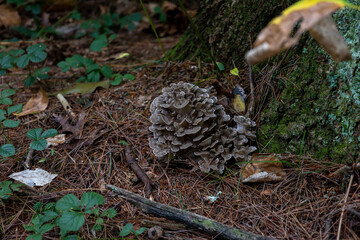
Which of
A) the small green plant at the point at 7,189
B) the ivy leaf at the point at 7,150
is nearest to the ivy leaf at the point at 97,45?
the ivy leaf at the point at 7,150

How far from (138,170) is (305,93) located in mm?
1733

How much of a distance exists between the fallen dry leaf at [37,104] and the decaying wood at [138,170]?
4.85ft

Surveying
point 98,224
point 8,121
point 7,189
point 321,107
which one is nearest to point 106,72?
point 8,121

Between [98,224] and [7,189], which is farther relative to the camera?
[7,189]

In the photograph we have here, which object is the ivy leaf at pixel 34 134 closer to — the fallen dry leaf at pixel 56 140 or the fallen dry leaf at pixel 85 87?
the fallen dry leaf at pixel 56 140

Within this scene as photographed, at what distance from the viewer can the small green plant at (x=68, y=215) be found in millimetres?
2137

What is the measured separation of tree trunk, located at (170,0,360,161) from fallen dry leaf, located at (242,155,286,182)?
19 centimetres

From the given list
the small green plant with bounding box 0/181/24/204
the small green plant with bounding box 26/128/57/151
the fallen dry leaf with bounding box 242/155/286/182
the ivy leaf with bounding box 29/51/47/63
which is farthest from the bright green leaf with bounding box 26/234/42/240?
the ivy leaf with bounding box 29/51/47/63

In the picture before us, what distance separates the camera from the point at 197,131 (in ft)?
9.34

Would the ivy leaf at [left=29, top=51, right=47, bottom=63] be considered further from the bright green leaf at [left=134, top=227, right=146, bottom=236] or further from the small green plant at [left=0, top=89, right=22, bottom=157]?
the bright green leaf at [left=134, top=227, right=146, bottom=236]

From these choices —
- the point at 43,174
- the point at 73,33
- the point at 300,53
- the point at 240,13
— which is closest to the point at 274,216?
the point at 300,53

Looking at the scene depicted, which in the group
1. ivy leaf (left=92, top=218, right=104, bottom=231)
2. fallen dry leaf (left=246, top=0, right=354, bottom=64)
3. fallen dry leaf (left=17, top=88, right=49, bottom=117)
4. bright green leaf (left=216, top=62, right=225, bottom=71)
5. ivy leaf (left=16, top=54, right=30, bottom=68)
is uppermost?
fallen dry leaf (left=246, top=0, right=354, bottom=64)

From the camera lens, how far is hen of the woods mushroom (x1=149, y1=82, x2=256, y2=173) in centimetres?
287

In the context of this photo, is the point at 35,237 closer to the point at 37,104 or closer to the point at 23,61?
the point at 37,104
